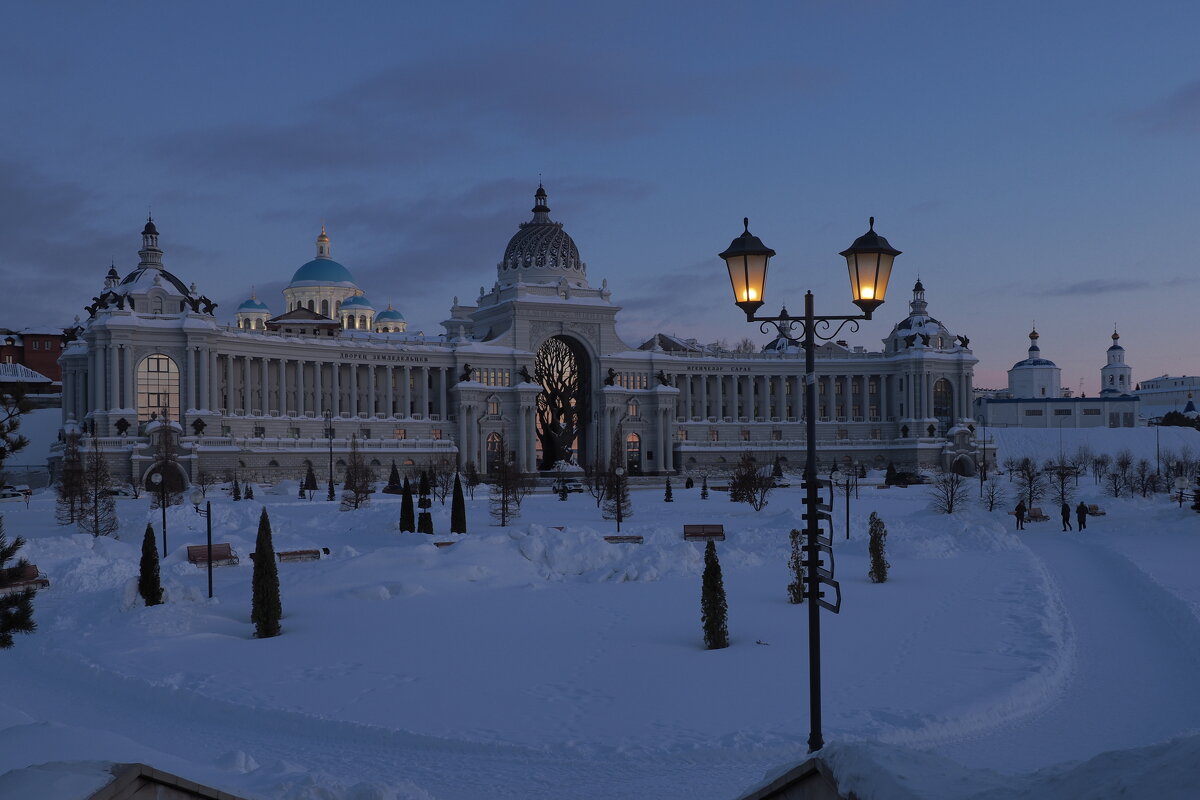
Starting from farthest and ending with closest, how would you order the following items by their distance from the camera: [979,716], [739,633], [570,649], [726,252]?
1. [739,633]
2. [570,649]
3. [979,716]
4. [726,252]

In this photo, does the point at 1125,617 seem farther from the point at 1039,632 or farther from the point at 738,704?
the point at 738,704

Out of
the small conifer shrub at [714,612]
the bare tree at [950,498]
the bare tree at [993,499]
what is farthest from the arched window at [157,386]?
the small conifer shrub at [714,612]

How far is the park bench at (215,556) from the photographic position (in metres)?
33.4

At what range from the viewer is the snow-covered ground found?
12.7 m

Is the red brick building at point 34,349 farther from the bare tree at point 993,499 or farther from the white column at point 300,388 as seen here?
the bare tree at point 993,499

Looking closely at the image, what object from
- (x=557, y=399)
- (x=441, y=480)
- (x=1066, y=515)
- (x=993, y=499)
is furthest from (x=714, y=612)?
(x=557, y=399)

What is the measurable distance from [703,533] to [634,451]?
204 feet

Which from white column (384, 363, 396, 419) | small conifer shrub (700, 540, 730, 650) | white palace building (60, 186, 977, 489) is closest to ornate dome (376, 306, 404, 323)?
white palace building (60, 186, 977, 489)

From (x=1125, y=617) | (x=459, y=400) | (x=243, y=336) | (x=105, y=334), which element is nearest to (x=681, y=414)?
(x=459, y=400)

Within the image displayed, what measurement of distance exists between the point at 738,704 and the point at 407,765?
5578 millimetres

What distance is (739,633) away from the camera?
21984 mm

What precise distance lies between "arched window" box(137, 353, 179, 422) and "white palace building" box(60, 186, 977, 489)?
113 mm

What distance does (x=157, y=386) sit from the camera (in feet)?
255

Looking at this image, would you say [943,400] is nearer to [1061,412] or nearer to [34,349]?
[1061,412]
